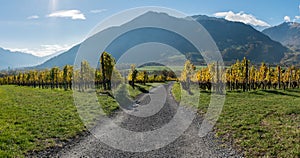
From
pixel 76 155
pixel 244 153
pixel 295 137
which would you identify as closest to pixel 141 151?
pixel 76 155

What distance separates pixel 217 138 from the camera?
22.1m

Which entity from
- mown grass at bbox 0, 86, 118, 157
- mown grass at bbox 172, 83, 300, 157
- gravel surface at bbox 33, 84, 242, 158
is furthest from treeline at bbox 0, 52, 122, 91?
gravel surface at bbox 33, 84, 242, 158

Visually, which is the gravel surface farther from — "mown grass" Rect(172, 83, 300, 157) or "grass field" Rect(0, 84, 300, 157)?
"mown grass" Rect(172, 83, 300, 157)

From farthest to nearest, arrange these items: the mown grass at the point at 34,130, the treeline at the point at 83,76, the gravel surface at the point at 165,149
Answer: the treeline at the point at 83,76 → the gravel surface at the point at 165,149 → the mown grass at the point at 34,130

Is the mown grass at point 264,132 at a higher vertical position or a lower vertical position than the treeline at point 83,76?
lower

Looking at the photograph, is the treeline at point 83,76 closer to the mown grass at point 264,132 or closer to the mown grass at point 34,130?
the mown grass at point 34,130

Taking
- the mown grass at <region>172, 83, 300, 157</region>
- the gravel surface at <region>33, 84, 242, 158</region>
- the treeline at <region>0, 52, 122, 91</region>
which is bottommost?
the gravel surface at <region>33, 84, 242, 158</region>

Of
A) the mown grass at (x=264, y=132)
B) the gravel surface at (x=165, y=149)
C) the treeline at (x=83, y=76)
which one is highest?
the treeline at (x=83, y=76)

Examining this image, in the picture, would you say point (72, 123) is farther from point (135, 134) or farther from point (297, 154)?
point (297, 154)

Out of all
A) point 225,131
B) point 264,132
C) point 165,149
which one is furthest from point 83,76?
point 264,132

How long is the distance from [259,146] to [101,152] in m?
11.6

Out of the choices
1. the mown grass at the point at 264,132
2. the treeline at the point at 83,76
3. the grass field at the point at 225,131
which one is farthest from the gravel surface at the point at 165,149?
the treeline at the point at 83,76

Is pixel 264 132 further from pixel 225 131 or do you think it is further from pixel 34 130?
pixel 34 130

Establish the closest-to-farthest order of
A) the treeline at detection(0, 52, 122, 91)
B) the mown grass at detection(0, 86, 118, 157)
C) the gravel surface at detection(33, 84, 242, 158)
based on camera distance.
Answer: the mown grass at detection(0, 86, 118, 157) < the gravel surface at detection(33, 84, 242, 158) < the treeline at detection(0, 52, 122, 91)
